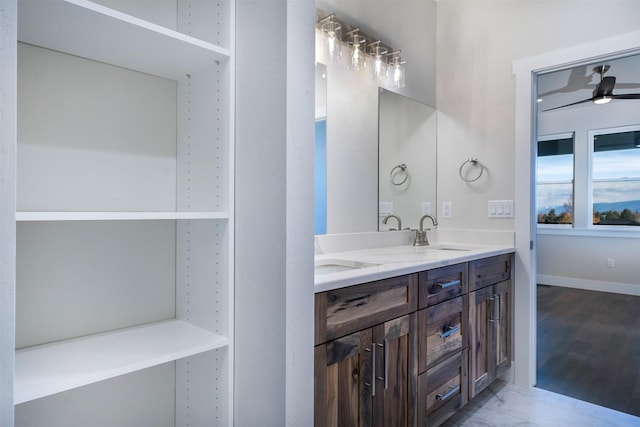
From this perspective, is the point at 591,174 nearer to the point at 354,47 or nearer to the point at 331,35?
the point at 354,47

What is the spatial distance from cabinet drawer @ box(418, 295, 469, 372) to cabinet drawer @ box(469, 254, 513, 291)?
0.47 ft

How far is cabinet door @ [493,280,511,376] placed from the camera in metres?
2.32

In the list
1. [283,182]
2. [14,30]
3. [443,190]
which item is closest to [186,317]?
[283,182]

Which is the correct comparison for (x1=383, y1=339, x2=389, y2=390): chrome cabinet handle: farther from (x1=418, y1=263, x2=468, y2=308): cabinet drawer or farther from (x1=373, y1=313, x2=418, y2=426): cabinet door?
(x1=418, y1=263, x2=468, y2=308): cabinet drawer

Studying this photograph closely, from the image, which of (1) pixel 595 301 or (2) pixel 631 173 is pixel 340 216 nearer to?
(2) pixel 631 173

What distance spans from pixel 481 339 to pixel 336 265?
971 millimetres

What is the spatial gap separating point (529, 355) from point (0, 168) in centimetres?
275

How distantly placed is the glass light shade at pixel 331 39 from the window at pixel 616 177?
1.85m

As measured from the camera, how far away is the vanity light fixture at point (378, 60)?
7.67 ft

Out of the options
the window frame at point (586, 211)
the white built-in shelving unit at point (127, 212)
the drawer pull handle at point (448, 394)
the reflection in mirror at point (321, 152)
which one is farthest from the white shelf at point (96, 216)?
the window frame at point (586, 211)

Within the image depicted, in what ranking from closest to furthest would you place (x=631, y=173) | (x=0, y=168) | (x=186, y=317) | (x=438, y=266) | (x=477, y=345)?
(x=0, y=168), (x=186, y=317), (x=438, y=266), (x=477, y=345), (x=631, y=173)

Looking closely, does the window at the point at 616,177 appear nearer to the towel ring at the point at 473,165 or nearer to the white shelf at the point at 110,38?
the towel ring at the point at 473,165

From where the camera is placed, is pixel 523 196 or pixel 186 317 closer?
pixel 186 317

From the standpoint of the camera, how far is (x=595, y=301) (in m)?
2.95
